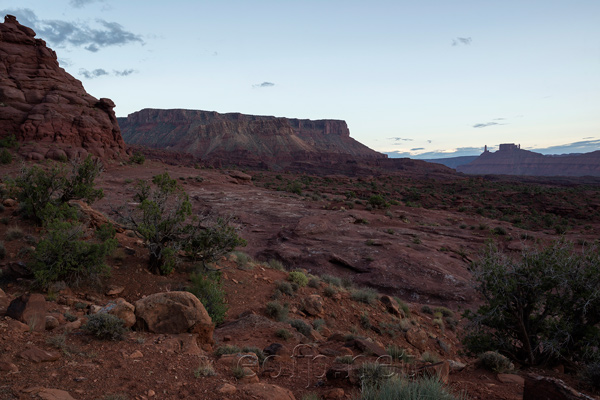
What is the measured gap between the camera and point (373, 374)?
14.3ft

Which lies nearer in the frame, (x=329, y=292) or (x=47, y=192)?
(x=47, y=192)

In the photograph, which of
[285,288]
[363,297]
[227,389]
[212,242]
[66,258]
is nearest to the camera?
[227,389]

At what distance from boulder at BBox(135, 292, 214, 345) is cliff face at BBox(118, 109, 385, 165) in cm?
10156

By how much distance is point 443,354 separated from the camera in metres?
8.78

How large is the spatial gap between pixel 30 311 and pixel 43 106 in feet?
125

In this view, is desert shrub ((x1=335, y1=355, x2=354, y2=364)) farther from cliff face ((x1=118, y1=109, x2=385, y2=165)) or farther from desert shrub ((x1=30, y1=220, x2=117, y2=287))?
cliff face ((x1=118, y1=109, x2=385, y2=165))

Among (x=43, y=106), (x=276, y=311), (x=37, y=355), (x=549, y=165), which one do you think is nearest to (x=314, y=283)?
(x=276, y=311)

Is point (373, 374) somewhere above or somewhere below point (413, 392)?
below

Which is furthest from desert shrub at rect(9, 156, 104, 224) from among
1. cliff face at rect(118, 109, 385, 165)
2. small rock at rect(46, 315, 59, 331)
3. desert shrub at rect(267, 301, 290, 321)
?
cliff face at rect(118, 109, 385, 165)

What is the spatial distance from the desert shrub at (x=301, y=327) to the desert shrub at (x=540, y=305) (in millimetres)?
3275

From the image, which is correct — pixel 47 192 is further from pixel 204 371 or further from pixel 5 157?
pixel 5 157

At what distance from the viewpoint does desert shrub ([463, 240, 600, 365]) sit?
239 inches

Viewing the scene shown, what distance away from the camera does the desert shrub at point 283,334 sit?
6.89 m

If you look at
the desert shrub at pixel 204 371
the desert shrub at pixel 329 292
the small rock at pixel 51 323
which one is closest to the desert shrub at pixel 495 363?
the desert shrub at pixel 204 371
